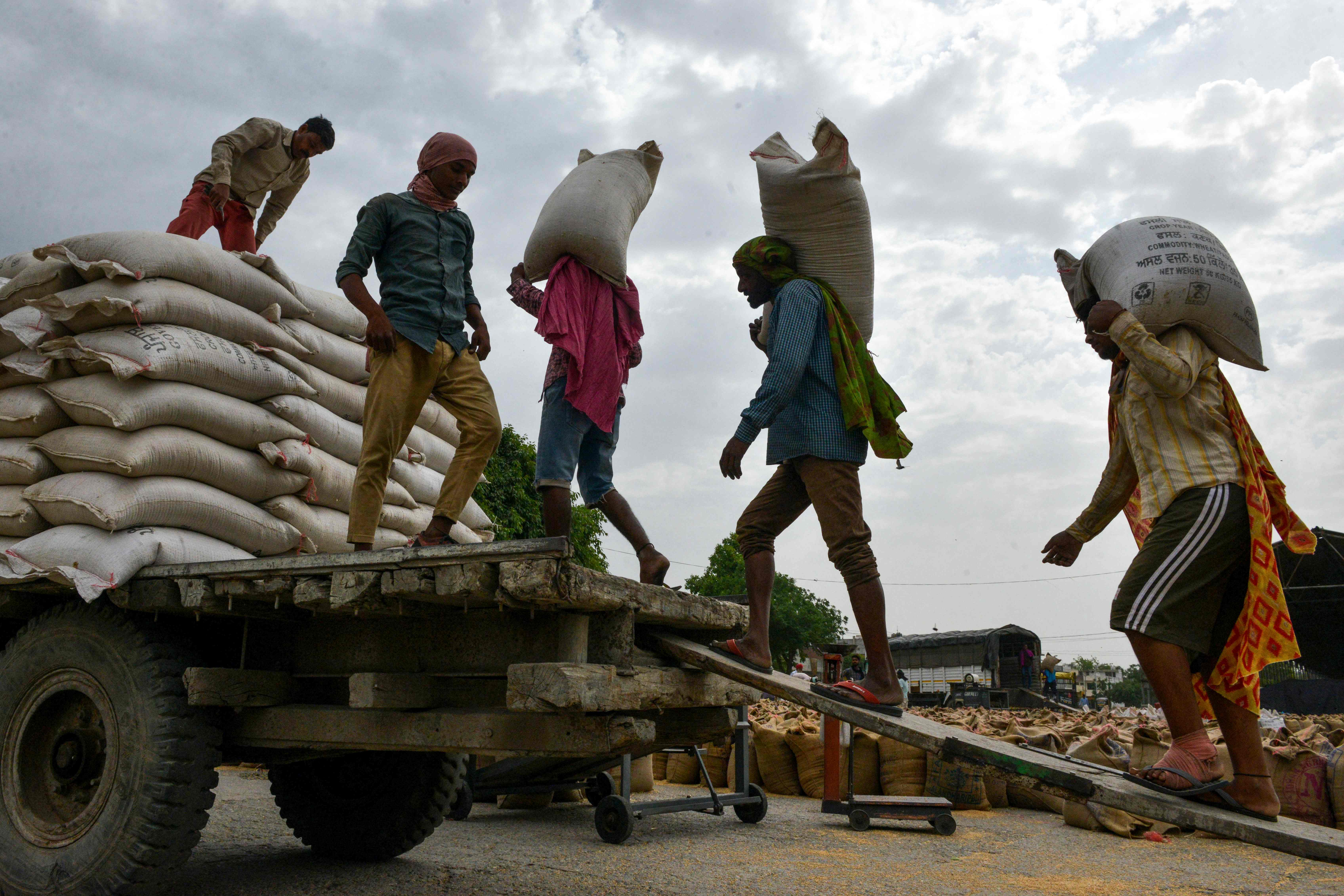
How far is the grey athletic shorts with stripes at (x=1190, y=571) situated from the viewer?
2.50m

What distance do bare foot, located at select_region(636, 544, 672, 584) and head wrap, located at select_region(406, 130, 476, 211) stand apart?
1.60 metres

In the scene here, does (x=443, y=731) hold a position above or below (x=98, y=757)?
above

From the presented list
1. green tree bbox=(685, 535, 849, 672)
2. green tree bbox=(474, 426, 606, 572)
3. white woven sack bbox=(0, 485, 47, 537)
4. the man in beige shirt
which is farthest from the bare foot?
green tree bbox=(685, 535, 849, 672)

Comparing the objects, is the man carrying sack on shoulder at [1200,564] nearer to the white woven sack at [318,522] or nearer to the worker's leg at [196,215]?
the white woven sack at [318,522]

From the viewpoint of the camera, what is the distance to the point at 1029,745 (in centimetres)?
617

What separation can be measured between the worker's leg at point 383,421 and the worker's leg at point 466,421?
0.13 metres

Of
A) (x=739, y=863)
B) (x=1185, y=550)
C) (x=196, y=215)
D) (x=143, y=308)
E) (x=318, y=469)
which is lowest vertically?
(x=739, y=863)

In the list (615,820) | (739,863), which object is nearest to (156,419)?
(615,820)

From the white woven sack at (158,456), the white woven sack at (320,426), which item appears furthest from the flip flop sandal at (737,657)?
the white woven sack at (158,456)

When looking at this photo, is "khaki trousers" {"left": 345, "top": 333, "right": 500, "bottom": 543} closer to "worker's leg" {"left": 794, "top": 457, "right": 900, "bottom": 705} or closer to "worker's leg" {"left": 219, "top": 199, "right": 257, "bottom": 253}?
"worker's leg" {"left": 794, "top": 457, "right": 900, "bottom": 705}

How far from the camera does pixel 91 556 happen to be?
3.00 metres

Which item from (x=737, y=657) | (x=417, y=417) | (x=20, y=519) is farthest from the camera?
(x=417, y=417)

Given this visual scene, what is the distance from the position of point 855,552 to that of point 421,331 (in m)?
1.82

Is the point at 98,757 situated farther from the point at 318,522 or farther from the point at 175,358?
the point at 175,358
